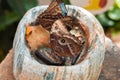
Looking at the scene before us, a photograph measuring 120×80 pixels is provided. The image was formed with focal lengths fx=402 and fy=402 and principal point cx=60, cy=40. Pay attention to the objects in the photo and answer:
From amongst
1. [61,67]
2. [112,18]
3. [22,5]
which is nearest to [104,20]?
[112,18]

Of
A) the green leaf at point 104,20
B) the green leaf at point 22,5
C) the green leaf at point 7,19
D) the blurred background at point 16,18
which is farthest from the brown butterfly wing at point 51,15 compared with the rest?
the green leaf at point 104,20

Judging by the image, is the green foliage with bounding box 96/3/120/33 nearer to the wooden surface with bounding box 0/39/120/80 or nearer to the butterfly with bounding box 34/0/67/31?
the wooden surface with bounding box 0/39/120/80

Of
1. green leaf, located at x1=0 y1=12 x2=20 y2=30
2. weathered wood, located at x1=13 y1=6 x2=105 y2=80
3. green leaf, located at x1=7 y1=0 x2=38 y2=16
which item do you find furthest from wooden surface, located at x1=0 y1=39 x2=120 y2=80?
green leaf, located at x1=0 y1=12 x2=20 y2=30

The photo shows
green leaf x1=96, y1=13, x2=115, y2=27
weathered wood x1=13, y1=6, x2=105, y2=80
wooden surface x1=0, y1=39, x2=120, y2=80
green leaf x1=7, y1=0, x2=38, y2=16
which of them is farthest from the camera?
green leaf x1=96, y1=13, x2=115, y2=27

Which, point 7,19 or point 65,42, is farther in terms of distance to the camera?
point 7,19

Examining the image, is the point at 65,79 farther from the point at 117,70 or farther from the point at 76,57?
the point at 117,70

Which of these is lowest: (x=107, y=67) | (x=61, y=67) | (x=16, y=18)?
(x=16, y=18)

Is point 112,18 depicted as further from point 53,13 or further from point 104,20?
point 53,13
